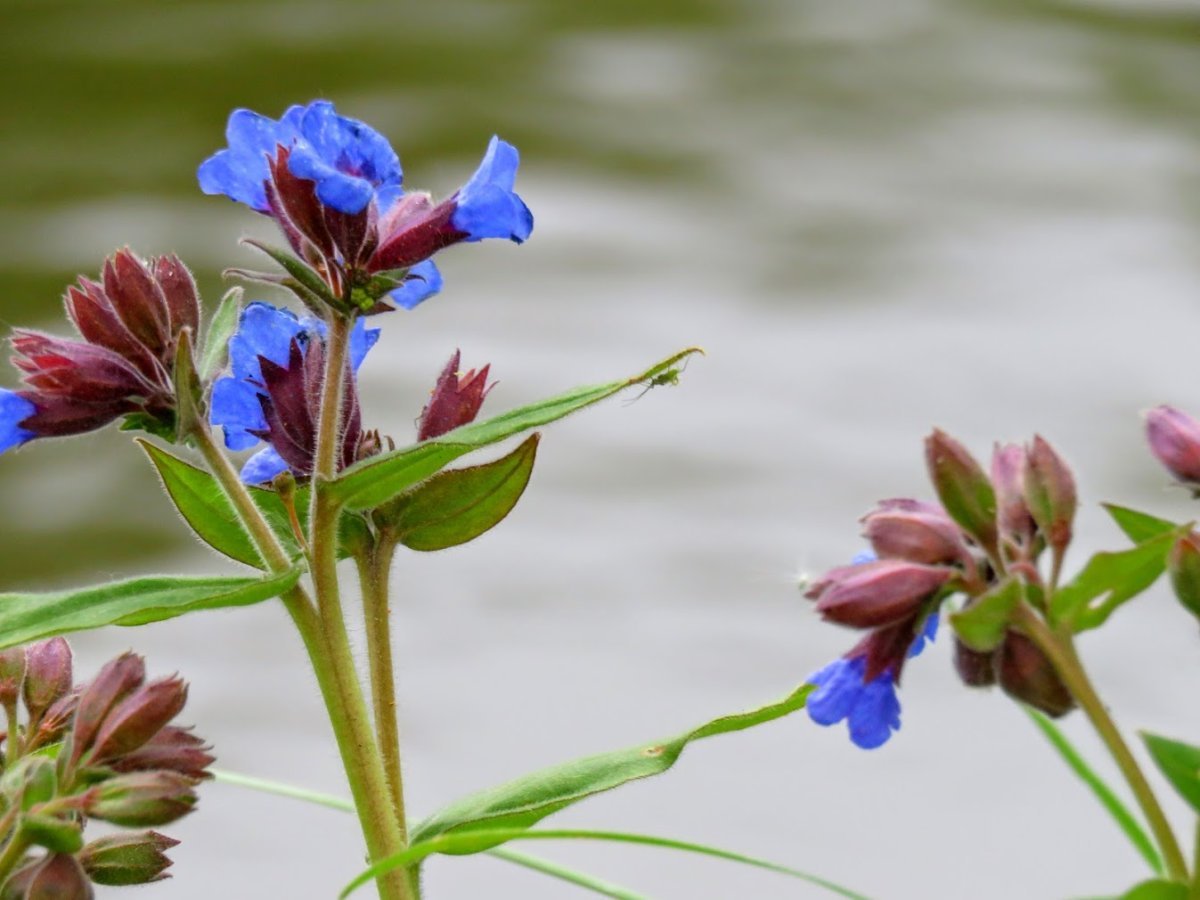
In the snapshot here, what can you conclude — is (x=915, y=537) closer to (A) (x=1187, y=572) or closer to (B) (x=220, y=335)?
(A) (x=1187, y=572)

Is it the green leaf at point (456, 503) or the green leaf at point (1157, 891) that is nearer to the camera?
the green leaf at point (1157, 891)

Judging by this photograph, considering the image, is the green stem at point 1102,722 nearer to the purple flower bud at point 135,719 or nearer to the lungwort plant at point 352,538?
the lungwort plant at point 352,538

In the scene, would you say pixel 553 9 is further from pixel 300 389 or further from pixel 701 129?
pixel 300 389

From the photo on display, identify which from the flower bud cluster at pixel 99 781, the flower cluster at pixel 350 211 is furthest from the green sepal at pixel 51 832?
the flower cluster at pixel 350 211

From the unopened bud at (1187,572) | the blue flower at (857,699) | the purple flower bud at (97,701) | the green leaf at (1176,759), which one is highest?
the purple flower bud at (97,701)

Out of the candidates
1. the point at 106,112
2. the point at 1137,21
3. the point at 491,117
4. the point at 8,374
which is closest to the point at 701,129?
the point at 491,117

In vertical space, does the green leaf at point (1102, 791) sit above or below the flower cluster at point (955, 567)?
below
